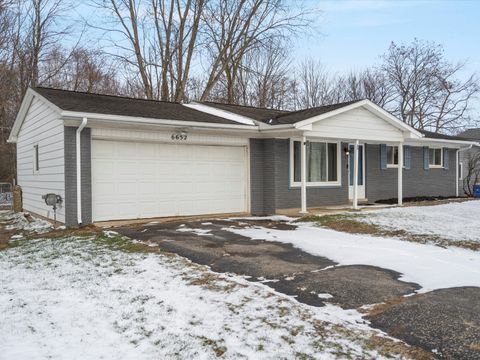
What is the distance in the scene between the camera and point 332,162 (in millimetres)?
14172

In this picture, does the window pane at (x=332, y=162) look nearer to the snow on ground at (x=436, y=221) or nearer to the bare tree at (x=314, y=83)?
the snow on ground at (x=436, y=221)

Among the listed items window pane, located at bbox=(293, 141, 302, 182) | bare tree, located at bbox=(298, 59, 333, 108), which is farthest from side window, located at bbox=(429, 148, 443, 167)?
bare tree, located at bbox=(298, 59, 333, 108)

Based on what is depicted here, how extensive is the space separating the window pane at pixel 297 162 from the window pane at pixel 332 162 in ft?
4.54

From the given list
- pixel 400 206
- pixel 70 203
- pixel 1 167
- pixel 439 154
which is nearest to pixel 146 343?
pixel 70 203

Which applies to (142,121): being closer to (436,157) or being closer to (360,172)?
(360,172)

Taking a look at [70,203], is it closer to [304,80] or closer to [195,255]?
[195,255]

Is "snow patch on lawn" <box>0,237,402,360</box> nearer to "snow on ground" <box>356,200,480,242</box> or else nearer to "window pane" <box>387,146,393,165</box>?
"snow on ground" <box>356,200,480,242</box>

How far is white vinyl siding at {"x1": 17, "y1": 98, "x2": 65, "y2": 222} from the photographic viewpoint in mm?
10281

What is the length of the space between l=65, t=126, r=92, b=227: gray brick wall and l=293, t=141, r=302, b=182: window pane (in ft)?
19.5

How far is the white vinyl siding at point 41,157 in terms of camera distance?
1028 cm

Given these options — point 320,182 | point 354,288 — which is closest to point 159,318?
point 354,288

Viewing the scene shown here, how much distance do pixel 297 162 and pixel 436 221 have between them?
14.2ft

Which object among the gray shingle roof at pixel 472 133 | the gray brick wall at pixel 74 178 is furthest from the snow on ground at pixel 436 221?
the gray shingle roof at pixel 472 133

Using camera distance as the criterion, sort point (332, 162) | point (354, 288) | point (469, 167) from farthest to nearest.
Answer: point (469, 167), point (332, 162), point (354, 288)
